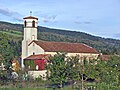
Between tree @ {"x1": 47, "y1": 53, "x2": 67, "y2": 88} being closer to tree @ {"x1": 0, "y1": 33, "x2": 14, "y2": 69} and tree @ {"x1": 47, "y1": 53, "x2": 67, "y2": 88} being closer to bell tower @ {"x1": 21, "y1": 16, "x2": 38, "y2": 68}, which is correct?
tree @ {"x1": 0, "y1": 33, "x2": 14, "y2": 69}

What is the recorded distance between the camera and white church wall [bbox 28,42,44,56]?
7375 centimetres

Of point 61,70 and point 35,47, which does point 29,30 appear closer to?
point 35,47

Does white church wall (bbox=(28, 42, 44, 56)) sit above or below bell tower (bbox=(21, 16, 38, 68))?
below

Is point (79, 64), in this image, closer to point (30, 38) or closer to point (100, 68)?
point (100, 68)

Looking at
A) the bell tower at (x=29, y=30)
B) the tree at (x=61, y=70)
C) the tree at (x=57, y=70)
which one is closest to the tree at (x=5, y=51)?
the tree at (x=61, y=70)

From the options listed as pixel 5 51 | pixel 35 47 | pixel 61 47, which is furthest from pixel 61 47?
pixel 5 51

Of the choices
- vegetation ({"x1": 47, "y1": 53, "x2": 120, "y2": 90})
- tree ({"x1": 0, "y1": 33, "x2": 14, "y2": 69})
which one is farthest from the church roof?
vegetation ({"x1": 47, "y1": 53, "x2": 120, "y2": 90})

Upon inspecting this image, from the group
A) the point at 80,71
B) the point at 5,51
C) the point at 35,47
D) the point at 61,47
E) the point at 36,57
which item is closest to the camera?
the point at 80,71

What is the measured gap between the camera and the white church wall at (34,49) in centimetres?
7375

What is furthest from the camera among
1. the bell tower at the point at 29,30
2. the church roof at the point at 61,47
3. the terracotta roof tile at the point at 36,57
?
the bell tower at the point at 29,30

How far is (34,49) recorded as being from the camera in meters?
75.4

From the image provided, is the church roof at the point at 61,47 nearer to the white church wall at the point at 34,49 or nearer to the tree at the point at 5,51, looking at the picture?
the white church wall at the point at 34,49

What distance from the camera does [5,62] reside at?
198 feet

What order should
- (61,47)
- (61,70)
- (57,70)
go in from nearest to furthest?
(57,70)
(61,70)
(61,47)
